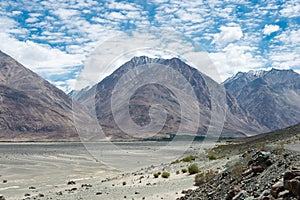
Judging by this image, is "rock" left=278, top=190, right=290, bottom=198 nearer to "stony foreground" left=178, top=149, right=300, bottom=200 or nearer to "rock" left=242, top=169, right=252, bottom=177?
"stony foreground" left=178, top=149, right=300, bottom=200

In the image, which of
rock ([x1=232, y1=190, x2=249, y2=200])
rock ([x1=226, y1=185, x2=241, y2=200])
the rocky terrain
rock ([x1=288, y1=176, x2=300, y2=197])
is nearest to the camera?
rock ([x1=288, y1=176, x2=300, y2=197])

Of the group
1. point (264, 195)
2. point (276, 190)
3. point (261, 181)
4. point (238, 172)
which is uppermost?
point (276, 190)

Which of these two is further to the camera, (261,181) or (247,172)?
(247,172)

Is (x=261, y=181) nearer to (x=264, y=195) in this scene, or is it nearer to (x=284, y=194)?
(x=264, y=195)

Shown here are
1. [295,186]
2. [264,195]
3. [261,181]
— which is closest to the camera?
[295,186]

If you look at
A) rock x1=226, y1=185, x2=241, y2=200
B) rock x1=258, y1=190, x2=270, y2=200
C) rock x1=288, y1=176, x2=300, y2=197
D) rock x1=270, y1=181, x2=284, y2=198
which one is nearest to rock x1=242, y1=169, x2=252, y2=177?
rock x1=226, y1=185, x2=241, y2=200

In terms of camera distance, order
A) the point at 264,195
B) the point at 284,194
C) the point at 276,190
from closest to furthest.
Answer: the point at 284,194 → the point at 276,190 → the point at 264,195

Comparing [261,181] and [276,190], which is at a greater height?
[276,190]

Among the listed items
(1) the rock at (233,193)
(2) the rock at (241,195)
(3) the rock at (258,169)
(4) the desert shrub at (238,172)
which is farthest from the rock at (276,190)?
(4) the desert shrub at (238,172)

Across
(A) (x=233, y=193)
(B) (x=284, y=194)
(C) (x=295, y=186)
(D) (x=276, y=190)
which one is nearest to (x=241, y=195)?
(A) (x=233, y=193)

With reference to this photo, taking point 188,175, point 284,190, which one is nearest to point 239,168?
point 284,190

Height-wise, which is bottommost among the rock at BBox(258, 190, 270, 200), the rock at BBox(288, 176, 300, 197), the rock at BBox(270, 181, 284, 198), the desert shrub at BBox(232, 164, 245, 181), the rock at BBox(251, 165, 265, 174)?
the desert shrub at BBox(232, 164, 245, 181)
